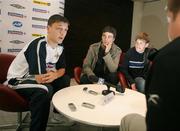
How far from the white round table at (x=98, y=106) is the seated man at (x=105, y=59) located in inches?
33.4

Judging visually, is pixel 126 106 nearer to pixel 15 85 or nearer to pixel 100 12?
A: pixel 15 85

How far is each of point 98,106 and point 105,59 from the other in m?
1.42

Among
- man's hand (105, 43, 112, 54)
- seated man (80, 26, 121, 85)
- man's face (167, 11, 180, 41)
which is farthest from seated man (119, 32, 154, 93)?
man's face (167, 11, 180, 41)

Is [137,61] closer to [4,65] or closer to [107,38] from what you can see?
[107,38]

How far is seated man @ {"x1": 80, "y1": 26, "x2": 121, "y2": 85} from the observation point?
3265mm

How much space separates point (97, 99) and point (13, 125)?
115 centimetres

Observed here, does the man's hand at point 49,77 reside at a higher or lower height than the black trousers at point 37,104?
higher

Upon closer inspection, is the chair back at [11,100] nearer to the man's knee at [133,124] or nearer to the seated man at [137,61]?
the man's knee at [133,124]

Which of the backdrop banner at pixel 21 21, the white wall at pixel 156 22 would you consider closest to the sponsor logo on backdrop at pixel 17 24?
the backdrop banner at pixel 21 21

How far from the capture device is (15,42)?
13.4 feet

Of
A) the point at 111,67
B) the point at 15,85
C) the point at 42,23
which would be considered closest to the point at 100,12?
the point at 42,23

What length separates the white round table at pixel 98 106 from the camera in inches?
65.6

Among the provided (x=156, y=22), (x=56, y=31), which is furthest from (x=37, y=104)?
(x=156, y=22)

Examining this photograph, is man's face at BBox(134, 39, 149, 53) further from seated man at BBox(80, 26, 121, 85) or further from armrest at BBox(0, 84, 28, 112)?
armrest at BBox(0, 84, 28, 112)
